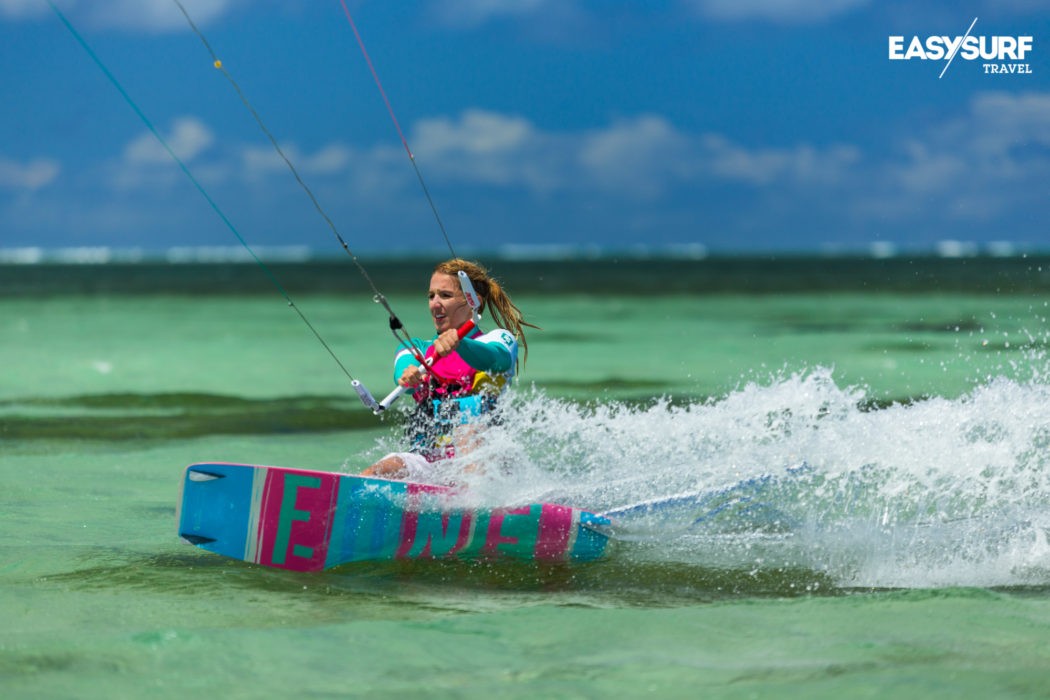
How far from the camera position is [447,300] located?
282 inches

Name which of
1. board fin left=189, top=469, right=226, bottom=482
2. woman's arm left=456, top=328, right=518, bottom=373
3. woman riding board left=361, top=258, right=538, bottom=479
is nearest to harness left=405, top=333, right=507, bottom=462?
woman riding board left=361, top=258, right=538, bottom=479

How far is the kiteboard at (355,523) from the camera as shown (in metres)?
6.66

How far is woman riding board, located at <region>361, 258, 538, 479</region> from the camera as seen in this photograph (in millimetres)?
6977

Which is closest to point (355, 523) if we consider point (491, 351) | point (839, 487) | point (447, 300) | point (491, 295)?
point (491, 351)

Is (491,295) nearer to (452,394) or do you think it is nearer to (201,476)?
Answer: (452,394)

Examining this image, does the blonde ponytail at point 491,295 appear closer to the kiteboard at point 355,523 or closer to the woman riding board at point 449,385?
the woman riding board at point 449,385

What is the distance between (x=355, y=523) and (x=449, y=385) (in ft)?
3.25

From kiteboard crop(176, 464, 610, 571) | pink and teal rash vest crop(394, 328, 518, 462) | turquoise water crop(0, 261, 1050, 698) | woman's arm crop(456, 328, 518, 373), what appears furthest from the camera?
pink and teal rash vest crop(394, 328, 518, 462)

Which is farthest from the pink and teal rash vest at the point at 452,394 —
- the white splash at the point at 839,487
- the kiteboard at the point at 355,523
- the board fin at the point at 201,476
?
the board fin at the point at 201,476

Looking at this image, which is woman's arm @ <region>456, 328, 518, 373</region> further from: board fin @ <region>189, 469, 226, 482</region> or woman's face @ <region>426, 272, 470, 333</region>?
board fin @ <region>189, 469, 226, 482</region>

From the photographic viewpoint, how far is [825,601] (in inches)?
232

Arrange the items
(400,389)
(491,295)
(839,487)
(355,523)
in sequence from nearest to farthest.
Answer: (355,523)
(400,389)
(839,487)
(491,295)

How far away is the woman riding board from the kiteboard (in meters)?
0.32

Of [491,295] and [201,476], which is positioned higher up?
[491,295]
